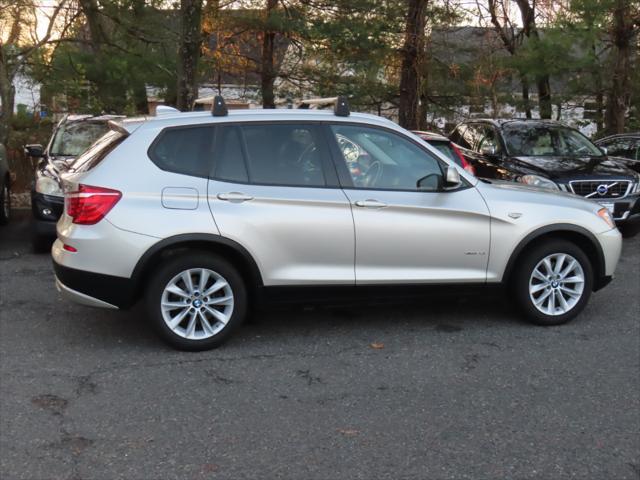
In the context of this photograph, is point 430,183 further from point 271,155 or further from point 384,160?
point 271,155

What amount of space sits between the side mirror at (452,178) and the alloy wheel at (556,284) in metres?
1.01

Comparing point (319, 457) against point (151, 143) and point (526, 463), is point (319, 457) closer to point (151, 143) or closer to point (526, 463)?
point (526, 463)

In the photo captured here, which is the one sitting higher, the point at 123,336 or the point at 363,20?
the point at 363,20

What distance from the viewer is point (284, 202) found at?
17.4 feet

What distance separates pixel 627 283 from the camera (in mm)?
7652

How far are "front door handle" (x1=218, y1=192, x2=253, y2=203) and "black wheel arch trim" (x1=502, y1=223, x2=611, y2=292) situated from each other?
220cm

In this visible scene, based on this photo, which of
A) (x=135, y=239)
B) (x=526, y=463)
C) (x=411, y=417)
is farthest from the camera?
(x=135, y=239)

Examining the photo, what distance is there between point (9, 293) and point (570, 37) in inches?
494

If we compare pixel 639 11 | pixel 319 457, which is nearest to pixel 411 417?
pixel 319 457

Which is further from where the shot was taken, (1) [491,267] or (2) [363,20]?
(2) [363,20]

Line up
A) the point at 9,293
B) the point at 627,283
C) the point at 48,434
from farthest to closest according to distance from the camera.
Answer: the point at 627,283
the point at 9,293
the point at 48,434

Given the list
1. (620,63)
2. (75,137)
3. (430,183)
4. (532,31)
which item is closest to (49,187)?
(75,137)

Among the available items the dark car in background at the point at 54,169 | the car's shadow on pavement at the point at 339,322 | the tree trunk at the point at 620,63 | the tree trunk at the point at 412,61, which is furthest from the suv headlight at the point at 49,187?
the tree trunk at the point at 620,63

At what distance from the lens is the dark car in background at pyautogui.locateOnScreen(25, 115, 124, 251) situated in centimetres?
805
